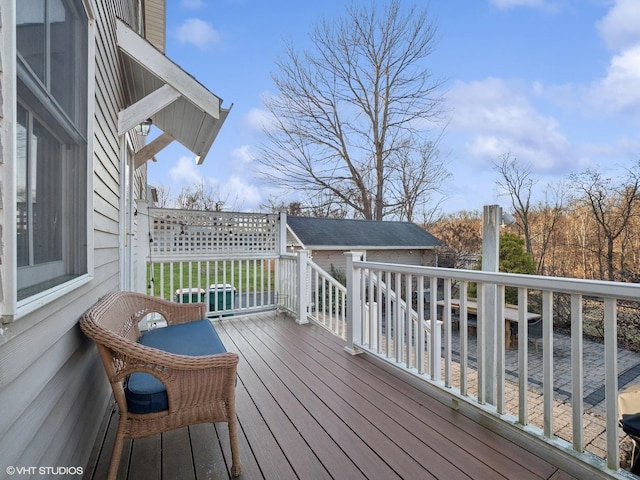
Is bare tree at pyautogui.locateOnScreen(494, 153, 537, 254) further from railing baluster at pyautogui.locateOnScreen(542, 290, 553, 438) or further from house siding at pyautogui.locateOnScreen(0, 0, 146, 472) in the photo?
house siding at pyautogui.locateOnScreen(0, 0, 146, 472)

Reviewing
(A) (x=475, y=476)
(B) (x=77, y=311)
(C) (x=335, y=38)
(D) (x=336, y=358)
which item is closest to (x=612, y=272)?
(D) (x=336, y=358)

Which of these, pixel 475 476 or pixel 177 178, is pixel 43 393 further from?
pixel 177 178

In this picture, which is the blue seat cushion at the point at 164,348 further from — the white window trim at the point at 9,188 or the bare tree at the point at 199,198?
the bare tree at the point at 199,198

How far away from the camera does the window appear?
3.37 ft

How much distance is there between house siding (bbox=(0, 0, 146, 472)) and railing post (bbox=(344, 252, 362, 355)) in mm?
2061

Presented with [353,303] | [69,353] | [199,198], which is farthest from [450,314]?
[199,198]

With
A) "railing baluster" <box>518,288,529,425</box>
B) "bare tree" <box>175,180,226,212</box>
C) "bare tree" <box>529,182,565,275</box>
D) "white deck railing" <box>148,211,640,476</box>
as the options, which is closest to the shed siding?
"bare tree" <box>529,182,565,275</box>

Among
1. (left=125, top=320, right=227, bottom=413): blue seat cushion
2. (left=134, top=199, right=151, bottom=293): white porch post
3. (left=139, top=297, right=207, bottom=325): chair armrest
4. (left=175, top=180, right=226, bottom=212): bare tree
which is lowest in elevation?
(left=125, top=320, right=227, bottom=413): blue seat cushion

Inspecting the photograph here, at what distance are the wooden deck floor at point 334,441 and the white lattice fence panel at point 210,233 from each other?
7.80 feet

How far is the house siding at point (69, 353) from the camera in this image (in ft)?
2.91

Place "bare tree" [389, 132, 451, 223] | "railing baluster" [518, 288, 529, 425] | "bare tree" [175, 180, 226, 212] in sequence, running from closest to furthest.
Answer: "railing baluster" [518, 288, 529, 425]
"bare tree" [389, 132, 451, 223]
"bare tree" [175, 180, 226, 212]

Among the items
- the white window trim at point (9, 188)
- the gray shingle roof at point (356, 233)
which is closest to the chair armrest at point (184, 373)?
the white window trim at point (9, 188)

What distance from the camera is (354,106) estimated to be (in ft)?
46.1

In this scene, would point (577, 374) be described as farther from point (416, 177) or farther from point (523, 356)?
point (416, 177)
